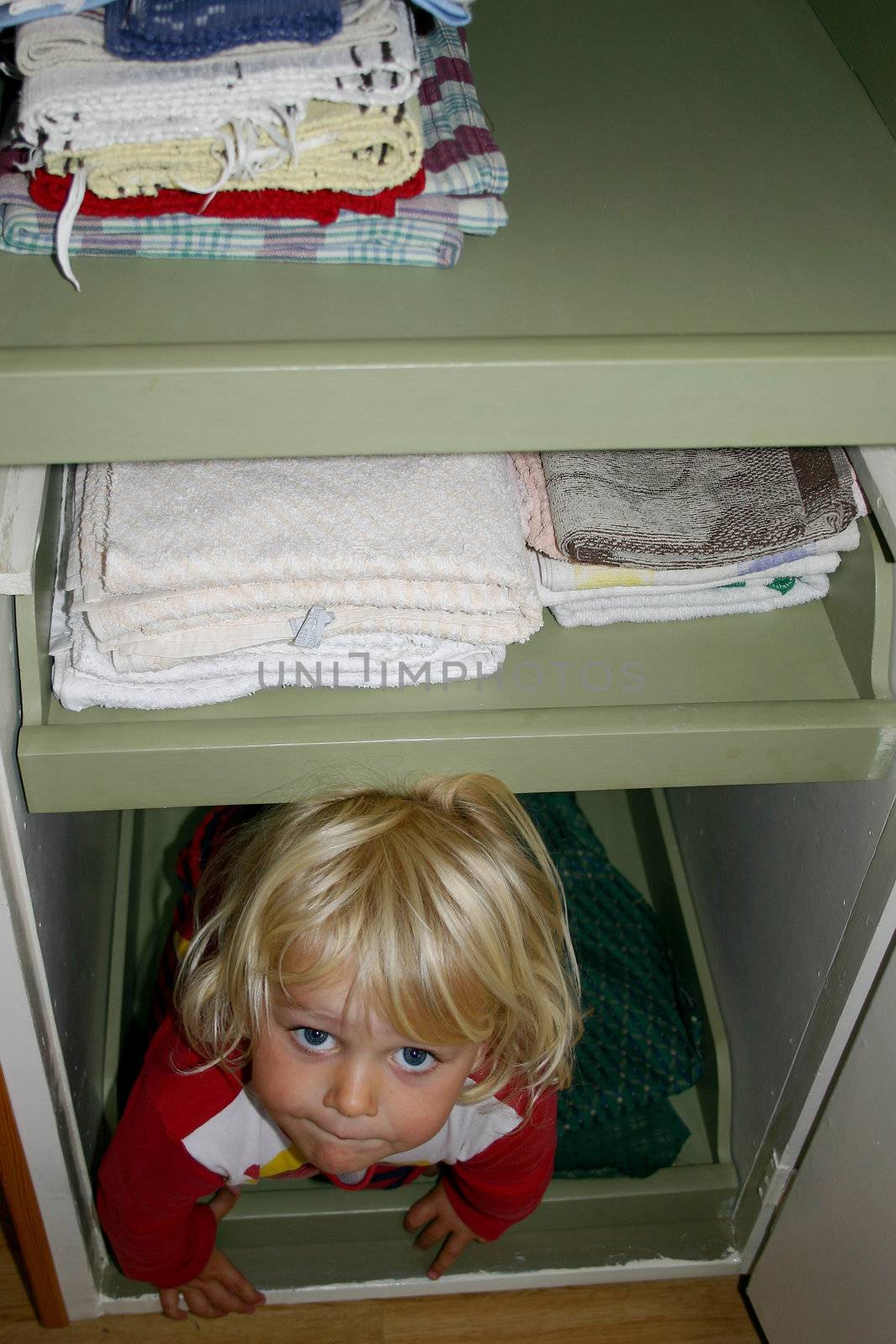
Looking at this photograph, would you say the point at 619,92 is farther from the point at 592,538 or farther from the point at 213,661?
the point at 213,661

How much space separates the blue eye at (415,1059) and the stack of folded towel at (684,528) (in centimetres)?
31

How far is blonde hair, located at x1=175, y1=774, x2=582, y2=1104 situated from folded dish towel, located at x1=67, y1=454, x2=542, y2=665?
0.13 m

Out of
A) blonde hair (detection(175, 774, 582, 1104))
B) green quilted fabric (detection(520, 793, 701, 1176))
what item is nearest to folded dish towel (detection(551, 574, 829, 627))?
blonde hair (detection(175, 774, 582, 1104))

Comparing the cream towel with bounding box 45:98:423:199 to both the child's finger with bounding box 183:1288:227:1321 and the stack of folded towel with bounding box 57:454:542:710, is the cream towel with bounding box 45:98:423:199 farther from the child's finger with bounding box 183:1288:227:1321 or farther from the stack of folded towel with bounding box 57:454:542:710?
the child's finger with bounding box 183:1288:227:1321

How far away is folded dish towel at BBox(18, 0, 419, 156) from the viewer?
54cm

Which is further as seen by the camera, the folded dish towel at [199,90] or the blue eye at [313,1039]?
the blue eye at [313,1039]

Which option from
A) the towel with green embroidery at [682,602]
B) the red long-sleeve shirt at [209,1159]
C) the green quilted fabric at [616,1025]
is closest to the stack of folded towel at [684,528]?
the towel with green embroidery at [682,602]

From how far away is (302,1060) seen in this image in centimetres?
83

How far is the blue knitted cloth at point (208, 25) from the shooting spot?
537 millimetres

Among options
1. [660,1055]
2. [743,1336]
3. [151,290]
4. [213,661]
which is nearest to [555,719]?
[213,661]

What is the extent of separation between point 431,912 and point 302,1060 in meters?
0.14

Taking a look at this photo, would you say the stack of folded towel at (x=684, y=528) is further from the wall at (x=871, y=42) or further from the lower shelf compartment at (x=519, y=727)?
the wall at (x=871, y=42)

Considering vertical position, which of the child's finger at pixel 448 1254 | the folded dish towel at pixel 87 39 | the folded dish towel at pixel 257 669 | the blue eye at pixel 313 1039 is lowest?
the child's finger at pixel 448 1254

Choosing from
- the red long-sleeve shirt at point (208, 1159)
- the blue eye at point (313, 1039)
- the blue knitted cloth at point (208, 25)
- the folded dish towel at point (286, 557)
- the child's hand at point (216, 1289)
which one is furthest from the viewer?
the child's hand at point (216, 1289)
